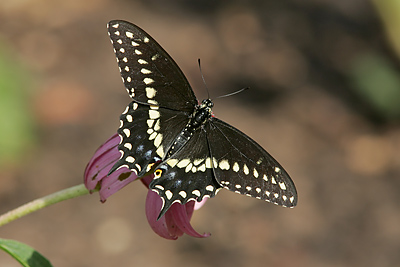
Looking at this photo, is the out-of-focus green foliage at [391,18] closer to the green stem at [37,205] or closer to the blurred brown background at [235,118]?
the blurred brown background at [235,118]

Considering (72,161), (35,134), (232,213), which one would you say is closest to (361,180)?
(232,213)

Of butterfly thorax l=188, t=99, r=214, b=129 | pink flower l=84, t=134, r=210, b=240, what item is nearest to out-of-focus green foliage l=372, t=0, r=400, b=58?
butterfly thorax l=188, t=99, r=214, b=129

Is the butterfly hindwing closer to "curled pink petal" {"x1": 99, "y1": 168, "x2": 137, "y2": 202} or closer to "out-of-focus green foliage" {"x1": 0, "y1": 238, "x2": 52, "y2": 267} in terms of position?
"curled pink petal" {"x1": 99, "y1": 168, "x2": 137, "y2": 202}

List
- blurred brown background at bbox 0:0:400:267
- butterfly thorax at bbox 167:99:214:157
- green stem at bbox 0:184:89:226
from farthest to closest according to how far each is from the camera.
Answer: blurred brown background at bbox 0:0:400:267 → butterfly thorax at bbox 167:99:214:157 → green stem at bbox 0:184:89:226

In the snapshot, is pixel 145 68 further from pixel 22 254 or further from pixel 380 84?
pixel 380 84

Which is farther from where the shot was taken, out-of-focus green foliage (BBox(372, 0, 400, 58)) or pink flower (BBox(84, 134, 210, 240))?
out-of-focus green foliage (BBox(372, 0, 400, 58))

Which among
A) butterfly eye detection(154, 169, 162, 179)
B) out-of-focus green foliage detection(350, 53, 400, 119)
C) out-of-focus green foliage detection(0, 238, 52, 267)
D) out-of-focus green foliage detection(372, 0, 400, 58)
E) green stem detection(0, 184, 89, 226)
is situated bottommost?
out-of-focus green foliage detection(0, 238, 52, 267)

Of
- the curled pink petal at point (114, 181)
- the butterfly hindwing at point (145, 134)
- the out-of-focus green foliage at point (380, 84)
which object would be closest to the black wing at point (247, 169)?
the butterfly hindwing at point (145, 134)

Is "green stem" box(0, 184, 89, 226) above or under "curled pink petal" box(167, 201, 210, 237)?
under
